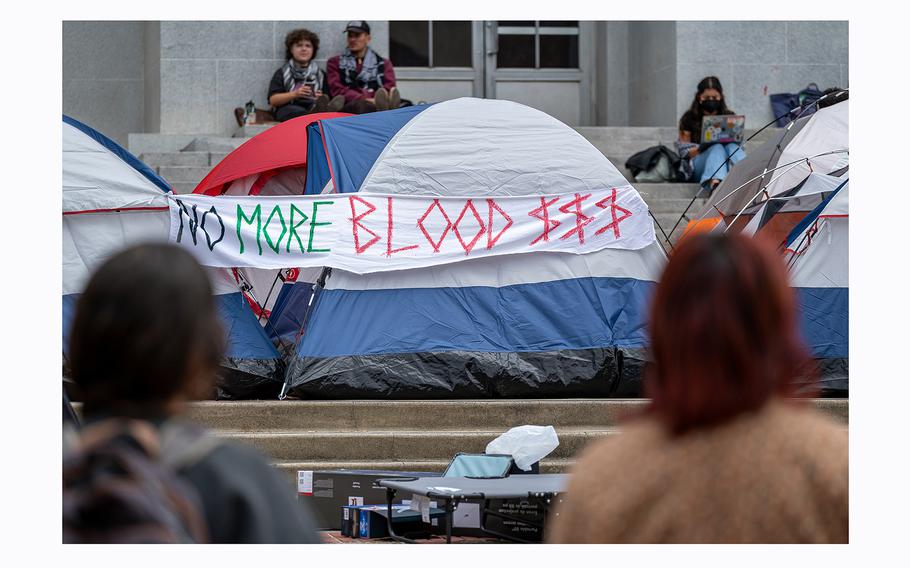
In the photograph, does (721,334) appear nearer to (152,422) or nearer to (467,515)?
(152,422)

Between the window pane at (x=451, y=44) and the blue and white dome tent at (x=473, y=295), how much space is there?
6.68 m

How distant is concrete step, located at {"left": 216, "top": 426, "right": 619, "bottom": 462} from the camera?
621cm

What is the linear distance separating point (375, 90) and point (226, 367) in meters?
5.13

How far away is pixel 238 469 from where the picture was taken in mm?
1660

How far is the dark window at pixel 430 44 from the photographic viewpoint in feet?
45.5

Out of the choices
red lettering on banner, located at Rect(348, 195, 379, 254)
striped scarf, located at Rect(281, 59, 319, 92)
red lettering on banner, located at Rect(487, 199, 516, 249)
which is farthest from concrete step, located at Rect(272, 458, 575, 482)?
striped scarf, located at Rect(281, 59, 319, 92)

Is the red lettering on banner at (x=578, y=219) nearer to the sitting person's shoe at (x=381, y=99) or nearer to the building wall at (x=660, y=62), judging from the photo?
the sitting person's shoe at (x=381, y=99)

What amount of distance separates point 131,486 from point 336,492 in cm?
424

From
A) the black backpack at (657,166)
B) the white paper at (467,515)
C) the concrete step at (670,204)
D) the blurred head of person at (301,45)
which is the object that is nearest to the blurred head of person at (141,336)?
the white paper at (467,515)

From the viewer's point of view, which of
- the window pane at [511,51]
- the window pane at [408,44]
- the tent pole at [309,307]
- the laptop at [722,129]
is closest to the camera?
the tent pole at [309,307]

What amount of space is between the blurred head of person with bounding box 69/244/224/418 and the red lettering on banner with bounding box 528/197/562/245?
5552 mm

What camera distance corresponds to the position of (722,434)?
1.71 m
